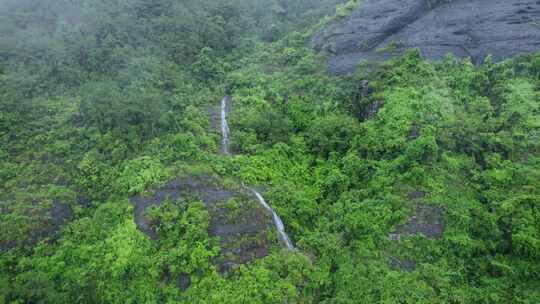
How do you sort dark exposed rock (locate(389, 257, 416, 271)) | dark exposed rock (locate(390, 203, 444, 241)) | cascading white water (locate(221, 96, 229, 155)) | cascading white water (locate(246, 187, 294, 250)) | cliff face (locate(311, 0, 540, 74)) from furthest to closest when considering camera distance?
1. cliff face (locate(311, 0, 540, 74))
2. cascading white water (locate(221, 96, 229, 155))
3. cascading white water (locate(246, 187, 294, 250))
4. dark exposed rock (locate(390, 203, 444, 241))
5. dark exposed rock (locate(389, 257, 416, 271))

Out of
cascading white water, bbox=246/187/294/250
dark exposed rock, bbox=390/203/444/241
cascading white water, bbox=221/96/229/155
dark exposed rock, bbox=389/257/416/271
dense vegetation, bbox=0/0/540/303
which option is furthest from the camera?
cascading white water, bbox=221/96/229/155

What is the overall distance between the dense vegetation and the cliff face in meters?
1.59

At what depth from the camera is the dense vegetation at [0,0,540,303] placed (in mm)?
11805

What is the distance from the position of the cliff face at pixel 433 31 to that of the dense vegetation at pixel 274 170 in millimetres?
1590

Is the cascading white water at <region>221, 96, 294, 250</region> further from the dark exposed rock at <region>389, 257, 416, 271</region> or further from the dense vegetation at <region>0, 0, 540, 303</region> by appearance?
the dark exposed rock at <region>389, 257, 416, 271</region>

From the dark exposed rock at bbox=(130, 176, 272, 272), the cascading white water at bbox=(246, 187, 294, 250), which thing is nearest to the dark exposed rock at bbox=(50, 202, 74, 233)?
the dark exposed rock at bbox=(130, 176, 272, 272)

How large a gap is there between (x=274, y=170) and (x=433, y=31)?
13.0 metres

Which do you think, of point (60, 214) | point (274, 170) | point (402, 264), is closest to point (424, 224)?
point (402, 264)

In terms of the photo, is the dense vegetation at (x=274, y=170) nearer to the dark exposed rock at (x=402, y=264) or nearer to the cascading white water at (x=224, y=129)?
the dark exposed rock at (x=402, y=264)

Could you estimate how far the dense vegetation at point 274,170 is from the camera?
11805mm

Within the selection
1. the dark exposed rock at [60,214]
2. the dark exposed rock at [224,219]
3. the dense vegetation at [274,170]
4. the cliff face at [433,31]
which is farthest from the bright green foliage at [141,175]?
the cliff face at [433,31]

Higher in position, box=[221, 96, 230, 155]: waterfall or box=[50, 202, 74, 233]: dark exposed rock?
box=[221, 96, 230, 155]: waterfall

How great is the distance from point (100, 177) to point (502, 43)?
19.5m

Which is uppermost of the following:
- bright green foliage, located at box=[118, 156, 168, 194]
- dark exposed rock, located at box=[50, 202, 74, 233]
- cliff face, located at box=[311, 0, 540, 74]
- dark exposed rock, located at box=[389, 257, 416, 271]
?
cliff face, located at box=[311, 0, 540, 74]
